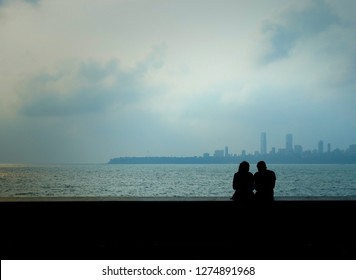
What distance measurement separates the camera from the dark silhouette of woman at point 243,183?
750 cm

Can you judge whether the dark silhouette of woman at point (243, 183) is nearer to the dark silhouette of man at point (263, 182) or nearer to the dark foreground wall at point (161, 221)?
the dark silhouette of man at point (263, 182)

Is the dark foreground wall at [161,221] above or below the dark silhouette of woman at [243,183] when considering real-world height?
below

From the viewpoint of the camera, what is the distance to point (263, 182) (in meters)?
7.56

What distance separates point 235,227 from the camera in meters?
8.87

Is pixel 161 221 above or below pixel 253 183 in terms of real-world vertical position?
below

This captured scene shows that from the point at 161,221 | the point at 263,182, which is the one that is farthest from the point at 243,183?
the point at 161,221

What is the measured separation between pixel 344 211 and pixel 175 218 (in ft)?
11.0

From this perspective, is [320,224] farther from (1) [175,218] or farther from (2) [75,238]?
(2) [75,238]

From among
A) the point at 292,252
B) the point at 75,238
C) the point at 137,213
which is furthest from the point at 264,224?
the point at 75,238

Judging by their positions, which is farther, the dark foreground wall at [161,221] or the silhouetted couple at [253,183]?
the dark foreground wall at [161,221]

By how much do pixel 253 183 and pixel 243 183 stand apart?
0.58ft

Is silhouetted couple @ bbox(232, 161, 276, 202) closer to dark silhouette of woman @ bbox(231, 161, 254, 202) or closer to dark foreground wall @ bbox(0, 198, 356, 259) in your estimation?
dark silhouette of woman @ bbox(231, 161, 254, 202)

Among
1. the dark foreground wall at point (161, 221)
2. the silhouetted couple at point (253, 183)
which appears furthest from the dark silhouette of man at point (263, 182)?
the dark foreground wall at point (161, 221)

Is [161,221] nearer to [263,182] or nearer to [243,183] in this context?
[243,183]
